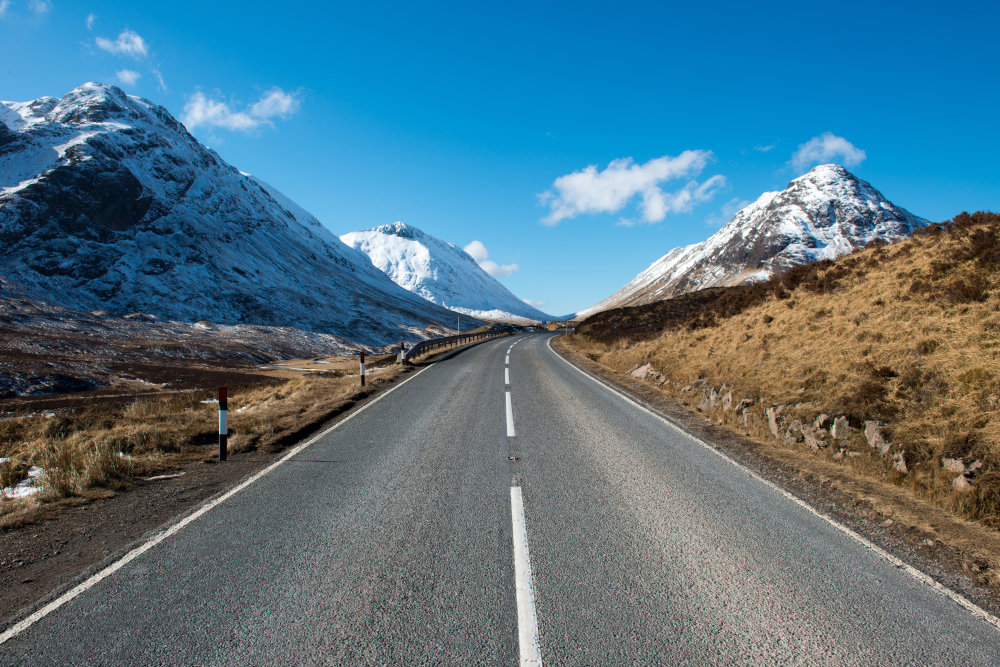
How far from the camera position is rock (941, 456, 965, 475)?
542 centimetres

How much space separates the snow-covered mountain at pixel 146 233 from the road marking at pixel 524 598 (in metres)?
76.7

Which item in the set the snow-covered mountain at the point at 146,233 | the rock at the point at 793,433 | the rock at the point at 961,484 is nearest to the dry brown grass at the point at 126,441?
the rock at the point at 793,433

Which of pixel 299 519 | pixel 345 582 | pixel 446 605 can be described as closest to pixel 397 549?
pixel 345 582

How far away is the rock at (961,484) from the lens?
5.18m

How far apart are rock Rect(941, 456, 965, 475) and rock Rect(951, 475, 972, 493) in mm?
103

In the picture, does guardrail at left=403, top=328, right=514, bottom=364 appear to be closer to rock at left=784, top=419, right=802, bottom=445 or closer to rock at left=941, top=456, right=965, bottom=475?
rock at left=784, top=419, right=802, bottom=445

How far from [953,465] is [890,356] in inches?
123

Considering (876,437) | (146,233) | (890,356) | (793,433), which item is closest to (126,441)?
(793,433)

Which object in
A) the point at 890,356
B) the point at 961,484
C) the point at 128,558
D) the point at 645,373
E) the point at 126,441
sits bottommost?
the point at 128,558

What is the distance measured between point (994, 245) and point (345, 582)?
13775 mm

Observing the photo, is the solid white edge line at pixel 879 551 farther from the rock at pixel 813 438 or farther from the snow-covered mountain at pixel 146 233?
the snow-covered mountain at pixel 146 233

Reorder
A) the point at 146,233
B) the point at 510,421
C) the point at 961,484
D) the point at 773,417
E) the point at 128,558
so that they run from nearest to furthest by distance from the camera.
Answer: the point at 128,558
the point at 961,484
the point at 773,417
the point at 510,421
the point at 146,233

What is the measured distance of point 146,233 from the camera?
86.6 m

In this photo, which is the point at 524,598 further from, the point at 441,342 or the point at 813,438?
the point at 441,342
